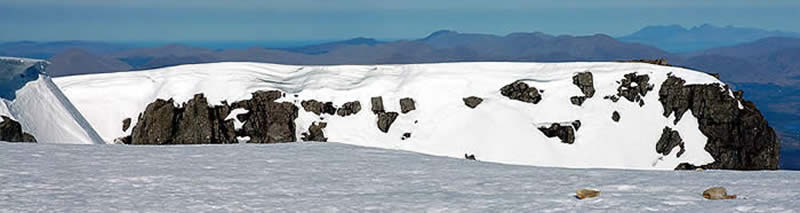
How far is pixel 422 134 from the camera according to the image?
100m

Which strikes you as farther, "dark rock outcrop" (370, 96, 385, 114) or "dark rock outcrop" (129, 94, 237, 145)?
"dark rock outcrop" (370, 96, 385, 114)

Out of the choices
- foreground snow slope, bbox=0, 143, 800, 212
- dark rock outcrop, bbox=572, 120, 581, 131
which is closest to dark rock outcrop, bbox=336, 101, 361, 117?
dark rock outcrop, bbox=572, 120, 581, 131

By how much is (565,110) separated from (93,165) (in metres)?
94.5

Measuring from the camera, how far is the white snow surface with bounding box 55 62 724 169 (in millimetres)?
97375

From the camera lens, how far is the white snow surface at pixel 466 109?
97.4 m

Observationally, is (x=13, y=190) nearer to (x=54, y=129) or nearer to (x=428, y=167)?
(x=428, y=167)

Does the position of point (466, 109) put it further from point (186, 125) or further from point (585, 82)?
point (186, 125)

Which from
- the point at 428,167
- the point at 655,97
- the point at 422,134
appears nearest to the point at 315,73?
the point at 422,134

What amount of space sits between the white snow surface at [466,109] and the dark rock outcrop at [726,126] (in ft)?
4.21

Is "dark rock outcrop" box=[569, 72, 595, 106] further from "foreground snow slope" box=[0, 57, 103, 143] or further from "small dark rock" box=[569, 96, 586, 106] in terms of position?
"foreground snow slope" box=[0, 57, 103, 143]

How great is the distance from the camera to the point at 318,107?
332 ft

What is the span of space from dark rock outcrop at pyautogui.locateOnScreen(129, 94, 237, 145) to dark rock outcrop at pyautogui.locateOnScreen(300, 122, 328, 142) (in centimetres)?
Result: 955

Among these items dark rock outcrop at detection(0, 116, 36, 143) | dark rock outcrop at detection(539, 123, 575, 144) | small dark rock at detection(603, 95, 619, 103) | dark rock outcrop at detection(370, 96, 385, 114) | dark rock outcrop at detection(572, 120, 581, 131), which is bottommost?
dark rock outcrop at detection(0, 116, 36, 143)

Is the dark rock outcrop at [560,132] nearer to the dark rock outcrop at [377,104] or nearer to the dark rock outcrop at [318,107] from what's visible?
the dark rock outcrop at [377,104]
